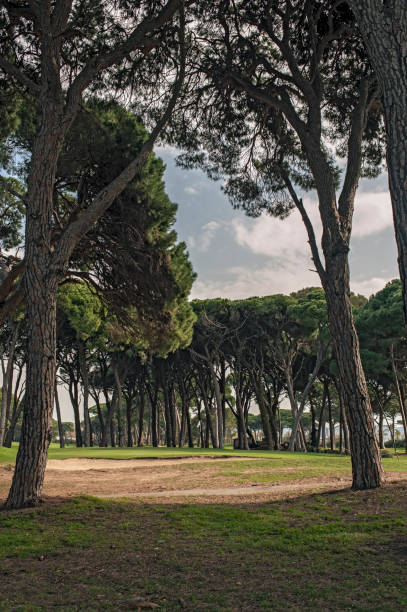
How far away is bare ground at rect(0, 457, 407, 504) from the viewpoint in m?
8.65

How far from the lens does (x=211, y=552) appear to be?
188 inches

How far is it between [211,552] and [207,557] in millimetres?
177

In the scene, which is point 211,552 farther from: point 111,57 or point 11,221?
point 11,221

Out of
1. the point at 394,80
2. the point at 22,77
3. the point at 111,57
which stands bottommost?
the point at 394,80

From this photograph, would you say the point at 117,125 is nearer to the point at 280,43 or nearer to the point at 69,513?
the point at 280,43

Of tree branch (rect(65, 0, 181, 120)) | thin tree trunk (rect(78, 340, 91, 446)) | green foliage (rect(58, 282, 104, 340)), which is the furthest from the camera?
thin tree trunk (rect(78, 340, 91, 446))

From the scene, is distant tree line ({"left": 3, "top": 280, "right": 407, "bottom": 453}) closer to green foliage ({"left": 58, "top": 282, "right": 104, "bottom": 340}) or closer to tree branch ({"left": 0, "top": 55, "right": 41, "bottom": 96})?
Answer: green foliage ({"left": 58, "top": 282, "right": 104, "bottom": 340})

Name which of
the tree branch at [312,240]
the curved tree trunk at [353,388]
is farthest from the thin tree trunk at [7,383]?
the curved tree trunk at [353,388]

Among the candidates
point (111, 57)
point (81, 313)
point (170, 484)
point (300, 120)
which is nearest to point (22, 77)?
point (111, 57)

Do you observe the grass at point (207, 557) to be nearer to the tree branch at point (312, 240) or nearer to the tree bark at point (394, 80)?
the tree bark at point (394, 80)

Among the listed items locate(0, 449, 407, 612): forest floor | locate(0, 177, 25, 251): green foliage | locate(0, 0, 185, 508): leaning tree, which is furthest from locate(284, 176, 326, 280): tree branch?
locate(0, 177, 25, 251): green foliage

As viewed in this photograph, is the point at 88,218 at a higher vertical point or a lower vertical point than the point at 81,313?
lower

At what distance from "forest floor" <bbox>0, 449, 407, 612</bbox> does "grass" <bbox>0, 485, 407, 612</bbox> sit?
10 millimetres

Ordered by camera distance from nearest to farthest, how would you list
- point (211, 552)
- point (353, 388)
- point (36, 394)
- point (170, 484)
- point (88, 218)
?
point (211, 552) → point (36, 394) → point (353, 388) → point (88, 218) → point (170, 484)
